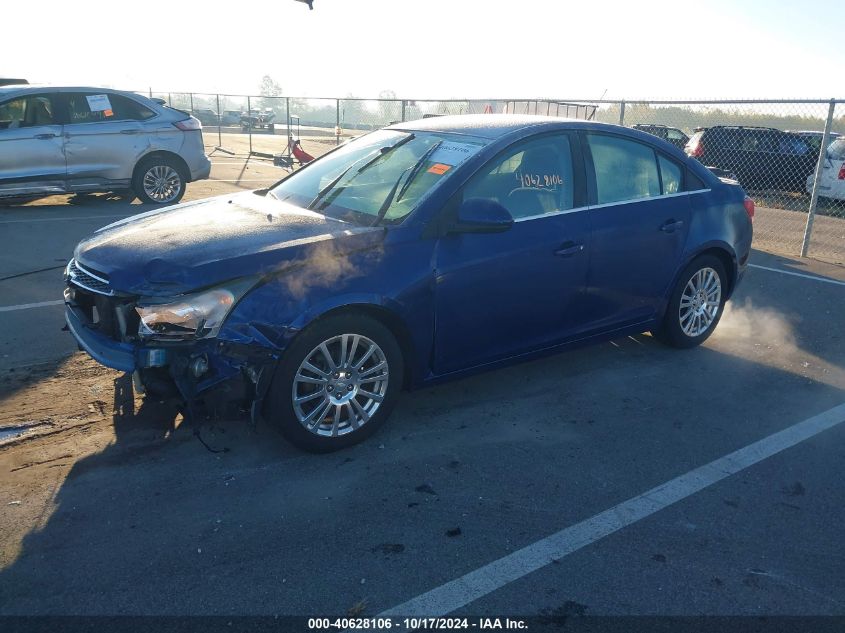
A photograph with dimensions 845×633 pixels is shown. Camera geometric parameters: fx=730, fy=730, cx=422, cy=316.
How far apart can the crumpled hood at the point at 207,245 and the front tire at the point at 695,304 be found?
2.65m

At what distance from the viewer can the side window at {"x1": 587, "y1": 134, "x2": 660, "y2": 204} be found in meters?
4.94

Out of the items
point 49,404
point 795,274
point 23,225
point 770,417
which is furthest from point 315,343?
point 23,225

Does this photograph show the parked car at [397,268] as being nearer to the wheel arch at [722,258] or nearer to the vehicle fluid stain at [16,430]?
the wheel arch at [722,258]

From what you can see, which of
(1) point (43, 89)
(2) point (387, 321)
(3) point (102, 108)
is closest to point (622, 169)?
(2) point (387, 321)

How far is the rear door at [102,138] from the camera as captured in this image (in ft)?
35.1

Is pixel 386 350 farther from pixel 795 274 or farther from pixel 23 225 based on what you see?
pixel 23 225

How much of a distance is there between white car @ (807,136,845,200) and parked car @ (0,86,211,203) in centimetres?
1259

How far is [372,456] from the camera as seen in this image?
157 inches

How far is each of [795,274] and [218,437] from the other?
7.26m

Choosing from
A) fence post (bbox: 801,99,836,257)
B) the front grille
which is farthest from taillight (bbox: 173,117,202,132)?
fence post (bbox: 801,99,836,257)

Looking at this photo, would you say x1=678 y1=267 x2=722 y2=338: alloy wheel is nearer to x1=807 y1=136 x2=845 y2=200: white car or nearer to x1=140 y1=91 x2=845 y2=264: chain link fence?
x1=140 y1=91 x2=845 y2=264: chain link fence

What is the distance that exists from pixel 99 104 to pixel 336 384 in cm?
892

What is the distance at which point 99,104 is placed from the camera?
10844 mm

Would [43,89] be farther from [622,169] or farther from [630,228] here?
[630,228]
